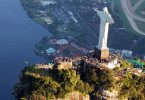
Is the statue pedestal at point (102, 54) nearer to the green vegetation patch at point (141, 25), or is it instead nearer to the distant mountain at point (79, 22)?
the distant mountain at point (79, 22)

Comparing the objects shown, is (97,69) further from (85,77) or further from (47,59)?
(47,59)

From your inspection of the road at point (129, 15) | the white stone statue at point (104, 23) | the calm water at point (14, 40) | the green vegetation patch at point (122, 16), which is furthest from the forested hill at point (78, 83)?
the green vegetation patch at point (122, 16)

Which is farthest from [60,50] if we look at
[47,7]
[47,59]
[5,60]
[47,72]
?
[47,72]

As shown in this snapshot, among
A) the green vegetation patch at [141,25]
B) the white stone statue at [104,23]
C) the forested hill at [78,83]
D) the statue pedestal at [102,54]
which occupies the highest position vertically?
the green vegetation patch at [141,25]

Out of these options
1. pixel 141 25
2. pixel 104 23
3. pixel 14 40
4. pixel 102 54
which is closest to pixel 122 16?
pixel 141 25

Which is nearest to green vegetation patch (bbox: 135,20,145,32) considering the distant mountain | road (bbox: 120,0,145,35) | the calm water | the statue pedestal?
road (bbox: 120,0,145,35)

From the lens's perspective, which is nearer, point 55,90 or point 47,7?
point 55,90

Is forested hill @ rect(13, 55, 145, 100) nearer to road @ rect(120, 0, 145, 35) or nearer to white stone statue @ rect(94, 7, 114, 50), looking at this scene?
white stone statue @ rect(94, 7, 114, 50)

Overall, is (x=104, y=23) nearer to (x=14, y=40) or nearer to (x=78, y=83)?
(x=78, y=83)
